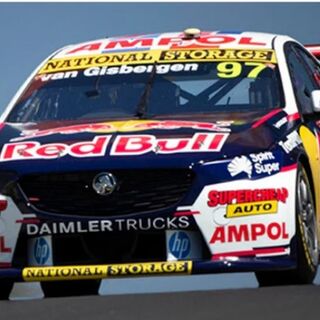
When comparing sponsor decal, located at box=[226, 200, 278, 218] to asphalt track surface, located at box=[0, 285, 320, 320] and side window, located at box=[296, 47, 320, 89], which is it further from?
side window, located at box=[296, 47, 320, 89]

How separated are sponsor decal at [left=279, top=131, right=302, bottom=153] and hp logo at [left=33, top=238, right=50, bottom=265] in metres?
1.33

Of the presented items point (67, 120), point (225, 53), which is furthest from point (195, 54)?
point (67, 120)

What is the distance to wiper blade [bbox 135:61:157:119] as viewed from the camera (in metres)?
9.01

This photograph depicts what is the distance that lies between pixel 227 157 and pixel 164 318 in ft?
4.26

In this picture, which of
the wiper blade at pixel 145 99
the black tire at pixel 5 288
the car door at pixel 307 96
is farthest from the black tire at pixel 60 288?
the car door at pixel 307 96

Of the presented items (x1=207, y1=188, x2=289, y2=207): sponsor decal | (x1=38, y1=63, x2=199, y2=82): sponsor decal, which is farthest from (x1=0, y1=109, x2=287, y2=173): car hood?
(x1=38, y1=63, x2=199, y2=82): sponsor decal

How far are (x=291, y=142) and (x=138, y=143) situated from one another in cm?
86

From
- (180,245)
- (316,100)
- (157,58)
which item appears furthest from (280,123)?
(157,58)

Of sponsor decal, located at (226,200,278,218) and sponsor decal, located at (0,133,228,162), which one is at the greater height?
sponsor decal, located at (0,133,228,162)

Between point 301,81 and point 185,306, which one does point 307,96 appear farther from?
point 185,306

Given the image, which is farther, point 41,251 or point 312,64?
point 312,64

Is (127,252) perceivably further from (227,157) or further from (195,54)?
(195,54)

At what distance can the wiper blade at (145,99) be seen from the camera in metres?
9.01

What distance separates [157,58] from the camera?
9523 millimetres
